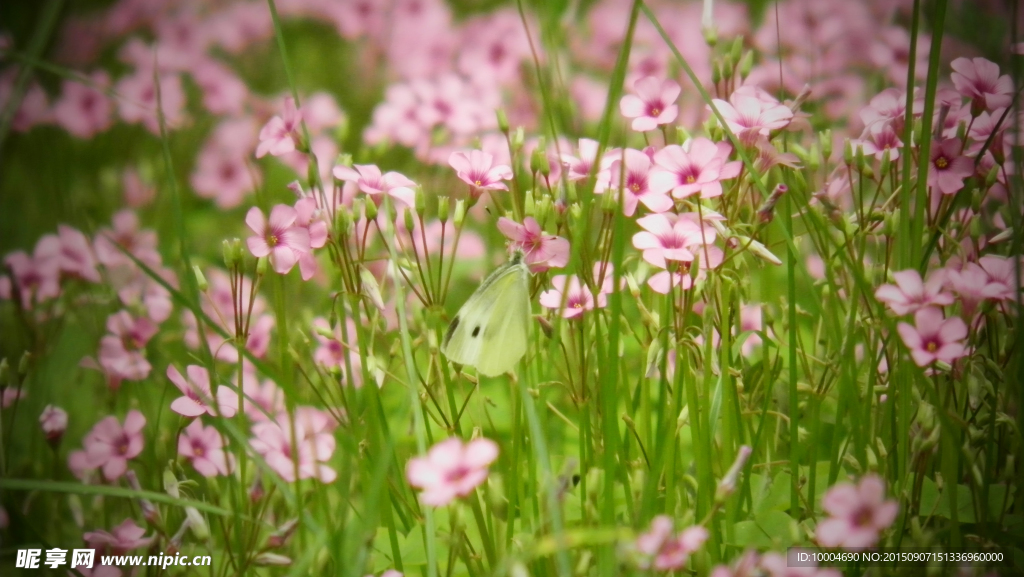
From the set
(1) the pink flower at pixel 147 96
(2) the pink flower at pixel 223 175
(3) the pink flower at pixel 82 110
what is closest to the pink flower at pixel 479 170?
(1) the pink flower at pixel 147 96

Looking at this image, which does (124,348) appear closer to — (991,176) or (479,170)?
(479,170)

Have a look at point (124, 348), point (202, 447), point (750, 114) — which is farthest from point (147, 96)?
point (750, 114)

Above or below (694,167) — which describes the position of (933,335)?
below

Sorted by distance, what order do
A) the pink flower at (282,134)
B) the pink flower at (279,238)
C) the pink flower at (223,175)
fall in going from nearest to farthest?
the pink flower at (279,238), the pink flower at (282,134), the pink flower at (223,175)

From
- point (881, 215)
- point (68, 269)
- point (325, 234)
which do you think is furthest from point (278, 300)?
point (881, 215)

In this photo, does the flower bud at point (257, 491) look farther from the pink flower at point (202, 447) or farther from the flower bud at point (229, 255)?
the flower bud at point (229, 255)

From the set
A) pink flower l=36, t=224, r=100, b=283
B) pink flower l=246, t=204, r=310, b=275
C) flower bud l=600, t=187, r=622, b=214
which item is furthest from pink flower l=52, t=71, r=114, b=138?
flower bud l=600, t=187, r=622, b=214
